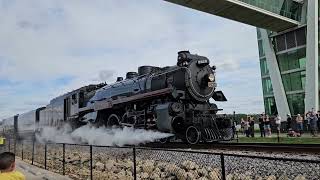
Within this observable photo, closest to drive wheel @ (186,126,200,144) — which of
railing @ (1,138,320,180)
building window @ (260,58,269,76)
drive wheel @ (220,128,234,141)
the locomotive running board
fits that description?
drive wheel @ (220,128,234,141)

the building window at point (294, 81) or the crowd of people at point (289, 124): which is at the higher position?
the building window at point (294, 81)

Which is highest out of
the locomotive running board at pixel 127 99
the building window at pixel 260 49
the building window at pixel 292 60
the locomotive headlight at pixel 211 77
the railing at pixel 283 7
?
the railing at pixel 283 7

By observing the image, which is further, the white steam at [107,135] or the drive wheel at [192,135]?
the white steam at [107,135]

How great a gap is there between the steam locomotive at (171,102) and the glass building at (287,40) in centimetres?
1660

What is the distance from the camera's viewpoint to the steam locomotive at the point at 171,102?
52.5 ft

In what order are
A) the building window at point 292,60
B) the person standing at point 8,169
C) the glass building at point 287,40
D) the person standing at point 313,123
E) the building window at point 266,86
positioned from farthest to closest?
the building window at point 266,86
the building window at point 292,60
the glass building at point 287,40
the person standing at point 313,123
the person standing at point 8,169

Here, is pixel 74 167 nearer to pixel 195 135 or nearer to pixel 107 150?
pixel 107 150

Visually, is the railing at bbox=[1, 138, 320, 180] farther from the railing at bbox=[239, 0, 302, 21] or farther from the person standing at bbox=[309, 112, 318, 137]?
→ the railing at bbox=[239, 0, 302, 21]

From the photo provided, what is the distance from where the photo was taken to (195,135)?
16.0 m

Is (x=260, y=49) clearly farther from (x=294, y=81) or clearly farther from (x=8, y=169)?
(x=8, y=169)

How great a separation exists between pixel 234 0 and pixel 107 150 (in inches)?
1021

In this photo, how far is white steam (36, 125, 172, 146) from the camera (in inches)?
658

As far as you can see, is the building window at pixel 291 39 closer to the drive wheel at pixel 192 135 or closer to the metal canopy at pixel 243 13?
the metal canopy at pixel 243 13

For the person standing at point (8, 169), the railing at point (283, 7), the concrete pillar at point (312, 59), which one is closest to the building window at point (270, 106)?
the concrete pillar at point (312, 59)
